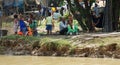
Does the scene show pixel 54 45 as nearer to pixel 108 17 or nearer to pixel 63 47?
pixel 63 47

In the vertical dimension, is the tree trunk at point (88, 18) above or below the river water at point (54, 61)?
above

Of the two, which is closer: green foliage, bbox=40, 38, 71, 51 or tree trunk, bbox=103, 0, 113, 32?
green foliage, bbox=40, 38, 71, 51

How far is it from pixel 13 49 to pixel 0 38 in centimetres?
95

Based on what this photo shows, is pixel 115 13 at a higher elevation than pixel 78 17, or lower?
higher

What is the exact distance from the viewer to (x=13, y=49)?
52.6 ft

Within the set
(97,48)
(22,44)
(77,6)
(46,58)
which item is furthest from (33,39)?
(77,6)

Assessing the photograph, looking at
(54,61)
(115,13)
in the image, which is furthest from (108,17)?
(54,61)

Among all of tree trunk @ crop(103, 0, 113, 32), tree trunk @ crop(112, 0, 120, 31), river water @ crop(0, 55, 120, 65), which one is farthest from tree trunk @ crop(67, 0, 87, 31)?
river water @ crop(0, 55, 120, 65)

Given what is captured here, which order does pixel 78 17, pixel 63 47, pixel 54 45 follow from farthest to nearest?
pixel 78 17 → pixel 54 45 → pixel 63 47

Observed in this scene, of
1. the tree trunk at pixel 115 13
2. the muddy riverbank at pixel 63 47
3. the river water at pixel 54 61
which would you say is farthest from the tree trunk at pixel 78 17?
the river water at pixel 54 61

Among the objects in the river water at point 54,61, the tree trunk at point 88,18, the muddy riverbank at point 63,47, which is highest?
the tree trunk at point 88,18

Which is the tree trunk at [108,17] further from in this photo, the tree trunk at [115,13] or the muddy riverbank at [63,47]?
the muddy riverbank at [63,47]

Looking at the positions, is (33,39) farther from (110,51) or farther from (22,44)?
(110,51)

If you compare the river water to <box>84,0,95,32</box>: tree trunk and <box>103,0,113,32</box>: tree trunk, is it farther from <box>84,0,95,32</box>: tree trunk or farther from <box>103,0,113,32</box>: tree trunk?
<box>84,0,95,32</box>: tree trunk
